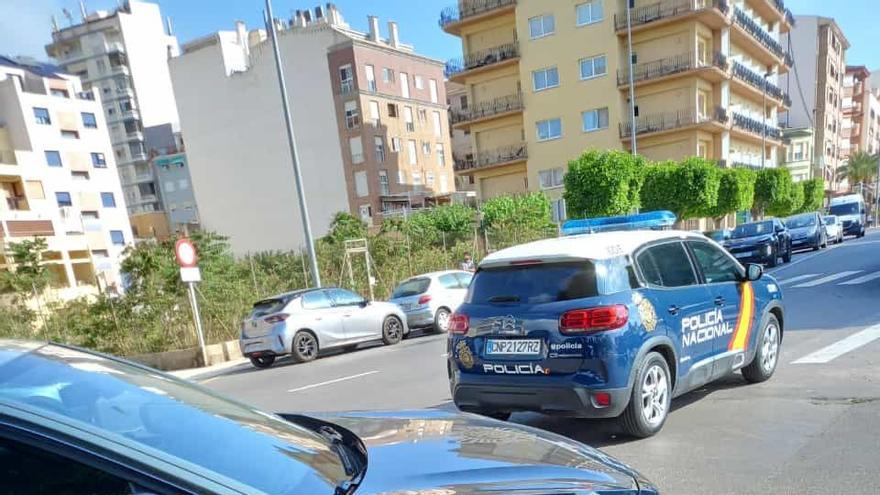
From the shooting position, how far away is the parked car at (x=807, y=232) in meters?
22.1

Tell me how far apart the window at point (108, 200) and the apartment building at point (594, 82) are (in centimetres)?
3740

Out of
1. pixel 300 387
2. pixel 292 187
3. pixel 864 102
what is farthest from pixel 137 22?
pixel 864 102

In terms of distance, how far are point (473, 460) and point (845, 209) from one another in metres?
39.3


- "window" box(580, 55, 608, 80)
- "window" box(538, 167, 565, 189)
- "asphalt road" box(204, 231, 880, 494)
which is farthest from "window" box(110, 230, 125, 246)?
"asphalt road" box(204, 231, 880, 494)

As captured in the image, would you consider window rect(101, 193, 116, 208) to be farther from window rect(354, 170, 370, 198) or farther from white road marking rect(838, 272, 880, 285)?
white road marking rect(838, 272, 880, 285)

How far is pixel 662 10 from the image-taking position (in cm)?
3478

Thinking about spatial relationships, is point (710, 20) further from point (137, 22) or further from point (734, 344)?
point (137, 22)

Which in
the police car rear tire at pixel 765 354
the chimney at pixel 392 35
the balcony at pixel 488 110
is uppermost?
the chimney at pixel 392 35

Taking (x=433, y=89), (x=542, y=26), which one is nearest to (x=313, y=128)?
(x=433, y=89)

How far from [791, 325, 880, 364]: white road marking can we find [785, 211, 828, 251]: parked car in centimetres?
1767

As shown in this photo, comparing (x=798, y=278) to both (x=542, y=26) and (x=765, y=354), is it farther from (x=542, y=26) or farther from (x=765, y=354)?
(x=542, y=26)

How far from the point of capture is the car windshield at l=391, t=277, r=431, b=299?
1340 cm

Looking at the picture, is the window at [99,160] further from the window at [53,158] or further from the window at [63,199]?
the window at [63,199]

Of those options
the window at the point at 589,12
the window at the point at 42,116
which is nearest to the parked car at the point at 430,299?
the window at the point at 589,12
